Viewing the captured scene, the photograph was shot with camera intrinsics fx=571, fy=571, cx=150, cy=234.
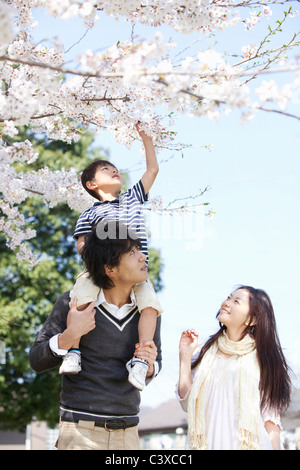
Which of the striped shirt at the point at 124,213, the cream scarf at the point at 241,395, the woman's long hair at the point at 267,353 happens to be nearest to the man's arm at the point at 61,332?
the striped shirt at the point at 124,213

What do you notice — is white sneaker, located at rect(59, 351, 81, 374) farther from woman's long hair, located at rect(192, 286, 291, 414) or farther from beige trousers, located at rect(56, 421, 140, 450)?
woman's long hair, located at rect(192, 286, 291, 414)

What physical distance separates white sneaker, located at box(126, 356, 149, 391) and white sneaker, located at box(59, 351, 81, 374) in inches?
8.6

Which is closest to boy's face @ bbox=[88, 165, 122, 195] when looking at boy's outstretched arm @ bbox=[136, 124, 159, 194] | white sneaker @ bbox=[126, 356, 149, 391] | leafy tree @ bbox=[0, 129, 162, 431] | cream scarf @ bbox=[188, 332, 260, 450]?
boy's outstretched arm @ bbox=[136, 124, 159, 194]

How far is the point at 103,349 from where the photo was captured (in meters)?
2.45

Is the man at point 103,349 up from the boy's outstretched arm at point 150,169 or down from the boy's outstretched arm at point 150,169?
down

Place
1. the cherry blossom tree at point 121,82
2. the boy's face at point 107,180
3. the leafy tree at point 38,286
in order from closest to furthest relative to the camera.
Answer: the cherry blossom tree at point 121,82 → the boy's face at point 107,180 → the leafy tree at point 38,286

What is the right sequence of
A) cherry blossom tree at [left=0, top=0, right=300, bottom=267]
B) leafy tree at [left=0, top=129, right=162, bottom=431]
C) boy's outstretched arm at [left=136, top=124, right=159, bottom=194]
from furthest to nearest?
leafy tree at [left=0, top=129, right=162, bottom=431], boy's outstretched arm at [left=136, top=124, right=159, bottom=194], cherry blossom tree at [left=0, top=0, right=300, bottom=267]

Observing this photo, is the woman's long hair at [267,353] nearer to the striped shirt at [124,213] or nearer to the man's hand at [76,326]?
the striped shirt at [124,213]

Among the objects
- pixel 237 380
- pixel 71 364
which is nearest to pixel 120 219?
pixel 71 364

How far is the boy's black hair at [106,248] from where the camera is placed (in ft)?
8.43

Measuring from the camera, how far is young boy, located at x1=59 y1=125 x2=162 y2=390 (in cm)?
236

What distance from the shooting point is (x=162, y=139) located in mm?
3799

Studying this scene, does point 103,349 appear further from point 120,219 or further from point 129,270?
point 120,219

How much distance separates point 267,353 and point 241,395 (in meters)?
0.27
